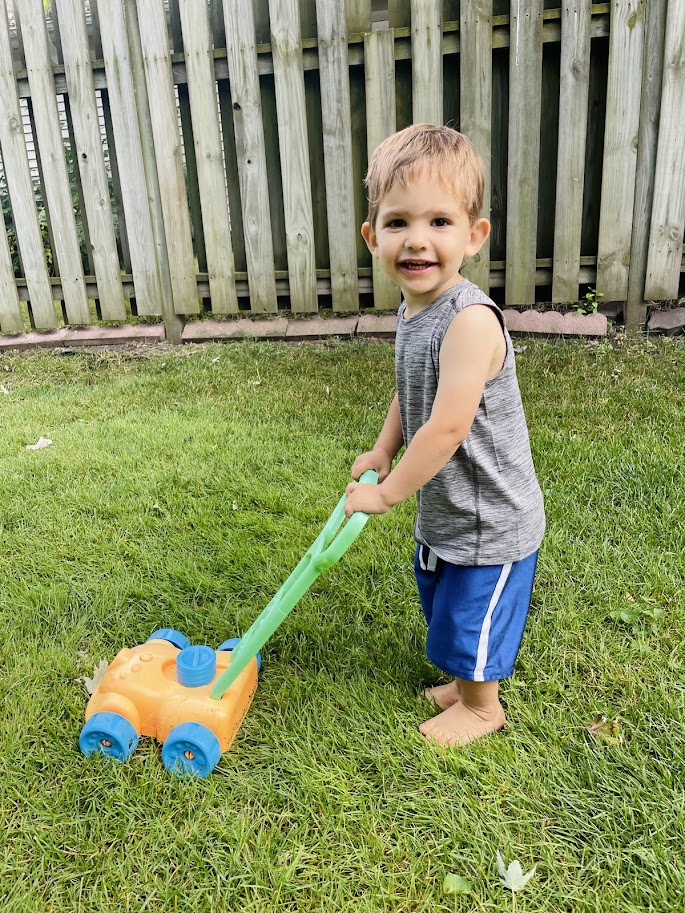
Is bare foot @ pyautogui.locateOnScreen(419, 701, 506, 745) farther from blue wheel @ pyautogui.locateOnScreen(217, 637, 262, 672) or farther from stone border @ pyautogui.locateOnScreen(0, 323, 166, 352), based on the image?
stone border @ pyautogui.locateOnScreen(0, 323, 166, 352)

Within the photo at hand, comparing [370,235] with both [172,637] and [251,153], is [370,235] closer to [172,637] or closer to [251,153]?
[172,637]

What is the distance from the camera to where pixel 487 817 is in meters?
1.58

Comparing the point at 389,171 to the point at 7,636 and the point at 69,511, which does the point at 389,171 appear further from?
the point at 69,511

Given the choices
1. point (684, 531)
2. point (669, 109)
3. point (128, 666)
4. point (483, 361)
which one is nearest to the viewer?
point (483, 361)

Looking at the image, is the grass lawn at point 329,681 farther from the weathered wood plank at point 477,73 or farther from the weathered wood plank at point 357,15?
the weathered wood plank at point 357,15

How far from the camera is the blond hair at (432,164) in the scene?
157 cm

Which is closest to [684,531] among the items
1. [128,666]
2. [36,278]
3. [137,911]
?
[128,666]

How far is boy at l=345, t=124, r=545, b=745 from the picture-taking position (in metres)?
1.57

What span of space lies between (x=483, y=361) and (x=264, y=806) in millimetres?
1068

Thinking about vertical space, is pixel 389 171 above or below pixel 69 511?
above

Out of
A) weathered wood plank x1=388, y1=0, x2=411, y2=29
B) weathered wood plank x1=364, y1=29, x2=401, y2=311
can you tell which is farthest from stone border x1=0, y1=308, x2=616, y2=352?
weathered wood plank x1=388, y1=0, x2=411, y2=29

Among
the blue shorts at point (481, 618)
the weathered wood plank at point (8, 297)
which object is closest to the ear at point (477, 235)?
the blue shorts at point (481, 618)

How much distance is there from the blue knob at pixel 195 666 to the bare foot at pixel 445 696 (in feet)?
1.78

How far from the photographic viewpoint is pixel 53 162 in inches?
198
